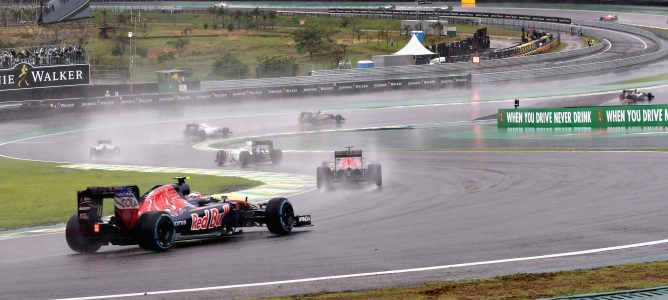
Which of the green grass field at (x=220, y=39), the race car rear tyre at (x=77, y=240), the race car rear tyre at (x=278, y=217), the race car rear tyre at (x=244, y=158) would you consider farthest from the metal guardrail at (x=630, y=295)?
the green grass field at (x=220, y=39)

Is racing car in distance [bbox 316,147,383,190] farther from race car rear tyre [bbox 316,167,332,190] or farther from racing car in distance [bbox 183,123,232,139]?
racing car in distance [bbox 183,123,232,139]

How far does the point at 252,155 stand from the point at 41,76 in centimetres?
2612

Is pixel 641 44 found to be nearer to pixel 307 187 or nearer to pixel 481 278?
pixel 307 187

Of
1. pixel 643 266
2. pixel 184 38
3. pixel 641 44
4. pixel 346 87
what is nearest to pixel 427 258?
pixel 643 266

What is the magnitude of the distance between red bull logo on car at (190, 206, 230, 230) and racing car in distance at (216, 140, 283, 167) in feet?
68.7

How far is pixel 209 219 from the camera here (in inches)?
768

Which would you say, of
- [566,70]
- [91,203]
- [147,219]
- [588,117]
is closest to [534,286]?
[147,219]

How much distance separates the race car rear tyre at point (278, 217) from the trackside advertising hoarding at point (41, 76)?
4498 cm

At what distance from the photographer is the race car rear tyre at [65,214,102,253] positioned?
18.7 m

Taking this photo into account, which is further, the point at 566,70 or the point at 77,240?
the point at 566,70

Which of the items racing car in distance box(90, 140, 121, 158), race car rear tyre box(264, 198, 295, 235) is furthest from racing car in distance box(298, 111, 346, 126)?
race car rear tyre box(264, 198, 295, 235)

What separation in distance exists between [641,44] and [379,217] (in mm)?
72038

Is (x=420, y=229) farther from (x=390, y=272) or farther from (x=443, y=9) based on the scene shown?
(x=443, y=9)

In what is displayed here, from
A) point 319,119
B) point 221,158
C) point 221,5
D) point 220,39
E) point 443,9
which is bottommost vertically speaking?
point 221,158
